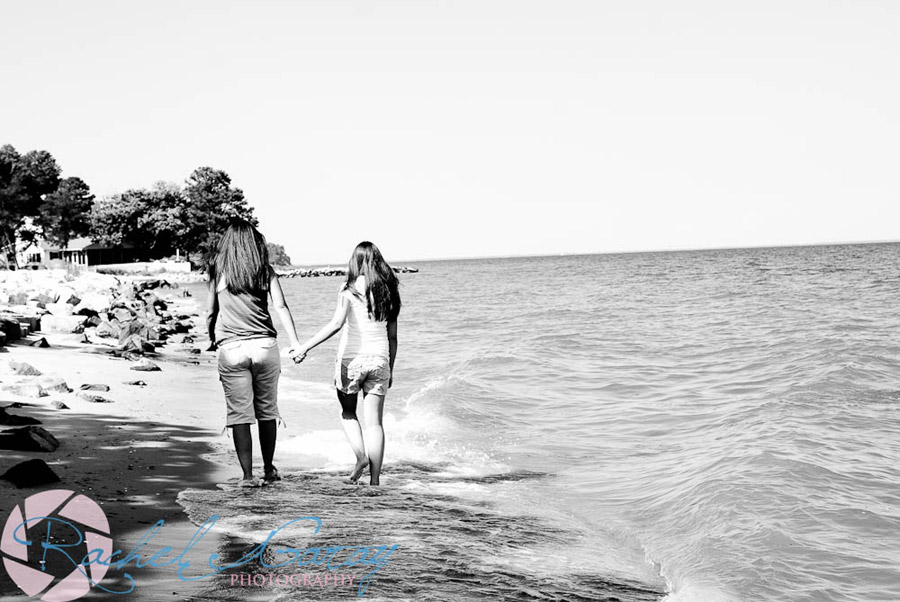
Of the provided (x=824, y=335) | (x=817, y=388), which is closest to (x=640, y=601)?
(x=817, y=388)

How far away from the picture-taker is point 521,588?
461 cm

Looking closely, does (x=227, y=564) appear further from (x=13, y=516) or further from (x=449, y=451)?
(x=449, y=451)

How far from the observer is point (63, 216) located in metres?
85.4

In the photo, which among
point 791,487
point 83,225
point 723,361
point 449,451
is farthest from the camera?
point 83,225

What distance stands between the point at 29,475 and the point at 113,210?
93.9 m

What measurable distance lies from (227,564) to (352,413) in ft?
8.74

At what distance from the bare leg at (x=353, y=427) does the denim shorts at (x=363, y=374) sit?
5.2 inches

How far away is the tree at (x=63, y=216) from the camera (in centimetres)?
8512

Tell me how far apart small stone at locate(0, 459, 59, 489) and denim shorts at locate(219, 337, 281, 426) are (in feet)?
4.19

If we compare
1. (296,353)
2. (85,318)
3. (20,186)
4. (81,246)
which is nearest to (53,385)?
(296,353)

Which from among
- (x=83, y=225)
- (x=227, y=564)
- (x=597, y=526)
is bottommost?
(x=597, y=526)

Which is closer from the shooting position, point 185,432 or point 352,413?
point 352,413

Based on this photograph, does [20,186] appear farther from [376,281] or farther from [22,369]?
[376,281]

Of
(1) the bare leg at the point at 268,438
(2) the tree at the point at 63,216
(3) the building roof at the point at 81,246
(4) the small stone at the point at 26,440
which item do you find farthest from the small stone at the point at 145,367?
(3) the building roof at the point at 81,246
